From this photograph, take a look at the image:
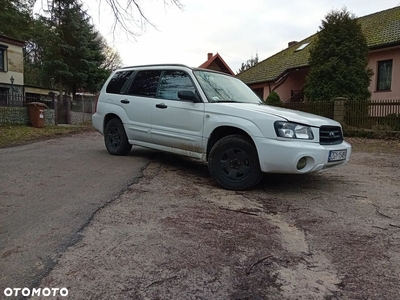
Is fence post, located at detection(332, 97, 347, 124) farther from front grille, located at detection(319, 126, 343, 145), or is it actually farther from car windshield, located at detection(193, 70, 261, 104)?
front grille, located at detection(319, 126, 343, 145)

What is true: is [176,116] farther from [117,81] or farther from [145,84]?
[117,81]

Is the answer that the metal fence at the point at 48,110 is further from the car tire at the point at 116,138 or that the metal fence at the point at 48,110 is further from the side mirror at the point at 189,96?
the side mirror at the point at 189,96

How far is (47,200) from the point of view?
3891 mm

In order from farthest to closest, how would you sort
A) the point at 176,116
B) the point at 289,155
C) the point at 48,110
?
the point at 48,110, the point at 176,116, the point at 289,155

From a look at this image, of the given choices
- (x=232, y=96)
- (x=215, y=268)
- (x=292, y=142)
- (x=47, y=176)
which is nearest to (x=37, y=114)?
(x=47, y=176)

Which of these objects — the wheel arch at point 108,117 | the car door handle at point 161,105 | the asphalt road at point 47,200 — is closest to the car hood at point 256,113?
the car door handle at point 161,105

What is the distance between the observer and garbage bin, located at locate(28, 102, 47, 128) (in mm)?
15402

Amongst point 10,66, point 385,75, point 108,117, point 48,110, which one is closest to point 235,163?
point 108,117

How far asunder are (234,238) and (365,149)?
866 cm

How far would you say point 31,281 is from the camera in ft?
7.19

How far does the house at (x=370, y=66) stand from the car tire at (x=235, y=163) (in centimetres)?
1583

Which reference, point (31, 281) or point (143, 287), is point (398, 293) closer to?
point (143, 287)

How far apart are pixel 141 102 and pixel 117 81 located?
1138mm

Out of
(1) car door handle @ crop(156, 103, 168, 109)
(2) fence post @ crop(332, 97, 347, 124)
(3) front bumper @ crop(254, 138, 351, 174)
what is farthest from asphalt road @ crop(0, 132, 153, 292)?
(2) fence post @ crop(332, 97, 347, 124)
